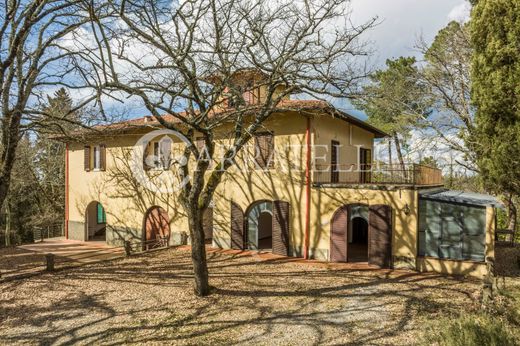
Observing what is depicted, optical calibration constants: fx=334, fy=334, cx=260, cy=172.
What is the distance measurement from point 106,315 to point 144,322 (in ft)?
4.01

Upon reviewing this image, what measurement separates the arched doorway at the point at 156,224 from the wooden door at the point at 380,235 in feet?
33.9

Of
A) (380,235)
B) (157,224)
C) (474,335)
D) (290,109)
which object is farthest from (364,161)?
(474,335)

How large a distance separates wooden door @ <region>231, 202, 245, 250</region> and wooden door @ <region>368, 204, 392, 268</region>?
18.6 ft

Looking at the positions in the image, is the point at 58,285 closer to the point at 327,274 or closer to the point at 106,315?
the point at 106,315

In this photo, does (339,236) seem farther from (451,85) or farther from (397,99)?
Answer: (451,85)

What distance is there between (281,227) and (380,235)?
4.07 meters

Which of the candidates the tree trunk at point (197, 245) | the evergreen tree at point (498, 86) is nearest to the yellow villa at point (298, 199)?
the evergreen tree at point (498, 86)

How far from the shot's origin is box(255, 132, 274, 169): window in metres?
14.9

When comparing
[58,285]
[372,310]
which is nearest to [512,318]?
[372,310]

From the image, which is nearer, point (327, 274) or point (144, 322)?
point (144, 322)

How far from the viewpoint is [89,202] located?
2023 cm

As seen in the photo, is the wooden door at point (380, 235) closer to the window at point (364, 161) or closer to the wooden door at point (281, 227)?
the wooden door at point (281, 227)

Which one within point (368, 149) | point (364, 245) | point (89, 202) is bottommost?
point (364, 245)

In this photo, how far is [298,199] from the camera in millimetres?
14266
